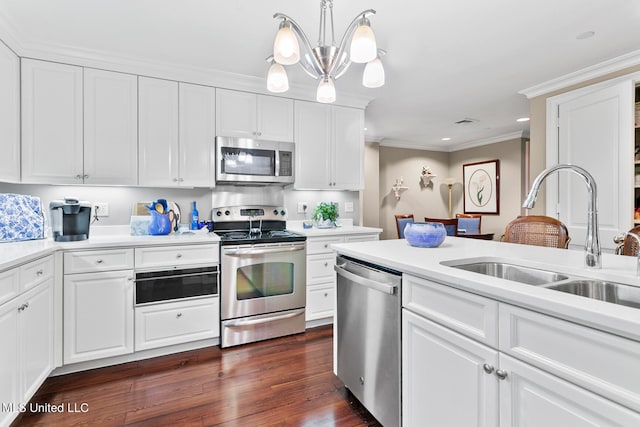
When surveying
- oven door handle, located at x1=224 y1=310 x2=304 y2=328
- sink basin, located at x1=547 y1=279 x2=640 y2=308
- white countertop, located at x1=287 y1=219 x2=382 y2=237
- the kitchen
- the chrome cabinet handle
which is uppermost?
the kitchen

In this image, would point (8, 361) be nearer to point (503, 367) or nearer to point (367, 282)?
point (367, 282)

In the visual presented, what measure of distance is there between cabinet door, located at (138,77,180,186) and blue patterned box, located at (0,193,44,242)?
0.73 m

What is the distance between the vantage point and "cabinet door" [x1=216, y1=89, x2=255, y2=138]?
9.94 feet

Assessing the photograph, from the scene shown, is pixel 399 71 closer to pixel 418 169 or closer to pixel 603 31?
pixel 603 31

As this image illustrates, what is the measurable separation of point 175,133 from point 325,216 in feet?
5.52

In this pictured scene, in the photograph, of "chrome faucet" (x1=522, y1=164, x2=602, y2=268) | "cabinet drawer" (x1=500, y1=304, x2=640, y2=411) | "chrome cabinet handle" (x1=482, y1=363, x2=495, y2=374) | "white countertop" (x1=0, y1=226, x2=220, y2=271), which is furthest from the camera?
"white countertop" (x1=0, y1=226, x2=220, y2=271)

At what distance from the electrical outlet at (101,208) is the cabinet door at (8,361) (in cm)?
130

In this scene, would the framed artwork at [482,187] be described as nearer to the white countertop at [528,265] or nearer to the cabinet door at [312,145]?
the cabinet door at [312,145]

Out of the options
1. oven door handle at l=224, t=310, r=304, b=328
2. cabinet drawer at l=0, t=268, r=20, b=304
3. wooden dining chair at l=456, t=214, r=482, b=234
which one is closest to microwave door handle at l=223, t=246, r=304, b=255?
oven door handle at l=224, t=310, r=304, b=328

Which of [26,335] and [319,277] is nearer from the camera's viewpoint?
Answer: [26,335]

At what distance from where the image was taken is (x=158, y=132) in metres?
2.80

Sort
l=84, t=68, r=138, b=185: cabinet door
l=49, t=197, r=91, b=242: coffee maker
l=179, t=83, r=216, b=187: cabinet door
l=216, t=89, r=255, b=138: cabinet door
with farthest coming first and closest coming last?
l=216, t=89, r=255, b=138: cabinet door
l=179, t=83, r=216, b=187: cabinet door
l=84, t=68, r=138, b=185: cabinet door
l=49, t=197, r=91, b=242: coffee maker

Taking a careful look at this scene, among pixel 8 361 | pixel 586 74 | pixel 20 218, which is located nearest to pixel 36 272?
pixel 8 361

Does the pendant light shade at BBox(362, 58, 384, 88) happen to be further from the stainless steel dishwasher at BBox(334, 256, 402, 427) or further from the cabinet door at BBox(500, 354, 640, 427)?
the cabinet door at BBox(500, 354, 640, 427)
